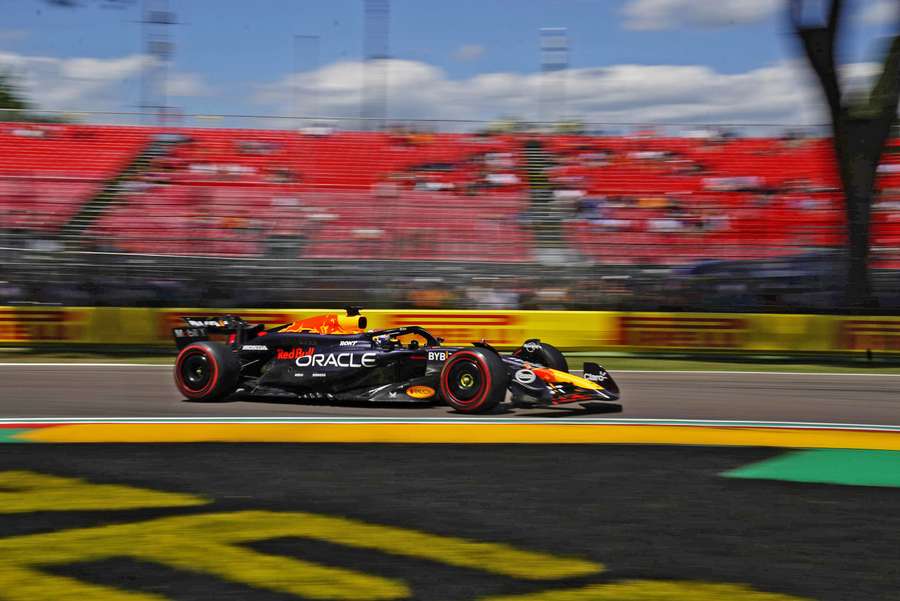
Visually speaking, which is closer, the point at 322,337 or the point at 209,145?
the point at 322,337

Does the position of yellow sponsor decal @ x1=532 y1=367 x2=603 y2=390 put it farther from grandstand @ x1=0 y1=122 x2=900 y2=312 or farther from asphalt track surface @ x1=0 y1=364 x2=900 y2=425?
grandstand @ x1=0 y1=122 x2=900 y2=312

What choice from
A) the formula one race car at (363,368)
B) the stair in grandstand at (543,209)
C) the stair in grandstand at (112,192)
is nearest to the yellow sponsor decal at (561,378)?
the formula one race car at (363,368)


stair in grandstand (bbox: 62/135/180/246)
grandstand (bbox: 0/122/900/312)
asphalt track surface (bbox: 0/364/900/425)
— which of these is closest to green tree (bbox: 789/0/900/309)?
grandstand (bbox: 0/122/900/312)

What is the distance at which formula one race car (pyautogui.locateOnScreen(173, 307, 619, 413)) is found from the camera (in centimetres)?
877

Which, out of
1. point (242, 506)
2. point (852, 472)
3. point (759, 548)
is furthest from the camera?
point (852, 472)

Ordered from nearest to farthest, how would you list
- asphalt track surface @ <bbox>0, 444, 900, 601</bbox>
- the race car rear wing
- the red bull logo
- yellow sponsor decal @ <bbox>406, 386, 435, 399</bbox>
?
1. asphalt track surface @ <bbox>0, 444, 900, 601</bbox>
2. yellow sponsor decal @ <bbox>406, 386, 435, 399</bbox>
3. the red bull logo
4. the race car rear wing

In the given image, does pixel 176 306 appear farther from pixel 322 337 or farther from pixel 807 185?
pixel 807 185

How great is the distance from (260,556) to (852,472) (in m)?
4.04

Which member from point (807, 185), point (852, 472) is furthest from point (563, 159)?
point (852, 472)

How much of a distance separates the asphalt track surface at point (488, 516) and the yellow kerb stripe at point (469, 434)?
0.35 meters

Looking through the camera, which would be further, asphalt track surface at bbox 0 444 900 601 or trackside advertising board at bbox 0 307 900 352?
trackside advertising board at bbox 0 307 900 352

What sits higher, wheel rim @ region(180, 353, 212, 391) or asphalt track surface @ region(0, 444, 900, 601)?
wheel rim @ region(180, 353, 212, 391)

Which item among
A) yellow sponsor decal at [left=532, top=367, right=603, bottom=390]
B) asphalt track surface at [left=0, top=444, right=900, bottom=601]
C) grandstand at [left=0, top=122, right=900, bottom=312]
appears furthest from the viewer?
grandstand at [left=0, top=122, right=900, bottom=312]

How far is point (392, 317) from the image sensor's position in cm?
1634
